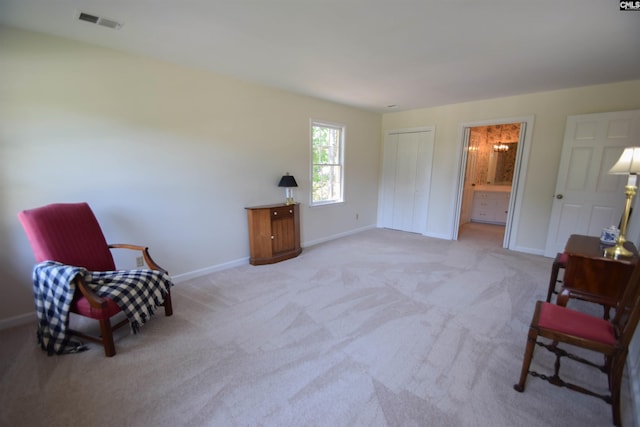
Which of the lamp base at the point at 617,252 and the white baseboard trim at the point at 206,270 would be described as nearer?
the lamp base at the point at 617,252

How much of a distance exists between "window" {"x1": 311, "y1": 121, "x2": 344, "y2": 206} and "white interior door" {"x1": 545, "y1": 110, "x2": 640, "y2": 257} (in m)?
3.32

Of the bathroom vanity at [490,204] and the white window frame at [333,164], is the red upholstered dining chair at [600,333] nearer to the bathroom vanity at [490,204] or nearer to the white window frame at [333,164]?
the white window frame at [333,164]

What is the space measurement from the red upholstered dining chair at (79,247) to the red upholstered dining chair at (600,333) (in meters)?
2.75

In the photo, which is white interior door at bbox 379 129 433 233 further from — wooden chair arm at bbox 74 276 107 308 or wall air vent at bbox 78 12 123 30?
wooden chair arm at bbox 74 276 107 308

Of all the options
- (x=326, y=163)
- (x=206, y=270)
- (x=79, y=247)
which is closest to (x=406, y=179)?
(x=326, y=163)

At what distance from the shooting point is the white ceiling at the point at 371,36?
1.80 metres

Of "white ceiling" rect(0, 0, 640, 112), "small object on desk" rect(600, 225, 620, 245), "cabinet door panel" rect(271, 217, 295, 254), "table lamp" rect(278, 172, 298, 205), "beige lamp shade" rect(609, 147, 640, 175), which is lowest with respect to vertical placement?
"cabinet door panel" rect(271, 217, 295, 254)

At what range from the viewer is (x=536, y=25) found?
6.51ft

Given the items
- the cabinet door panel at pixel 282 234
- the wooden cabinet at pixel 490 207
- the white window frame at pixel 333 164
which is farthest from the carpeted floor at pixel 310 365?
the wooden cabinet at pixel 490 207

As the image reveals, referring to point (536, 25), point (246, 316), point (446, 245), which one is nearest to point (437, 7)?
point (536, 25)

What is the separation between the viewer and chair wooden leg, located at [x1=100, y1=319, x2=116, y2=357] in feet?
6.05

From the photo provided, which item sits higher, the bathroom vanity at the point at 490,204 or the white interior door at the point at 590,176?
the white interior door at the point at 590,176

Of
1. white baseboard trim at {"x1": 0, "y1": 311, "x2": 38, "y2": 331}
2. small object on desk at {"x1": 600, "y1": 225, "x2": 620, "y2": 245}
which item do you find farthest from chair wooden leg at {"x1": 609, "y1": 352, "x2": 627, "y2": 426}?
white baseboard trim at {"x1": 0, "y1": 311, "x2": 38, "y2": 331}

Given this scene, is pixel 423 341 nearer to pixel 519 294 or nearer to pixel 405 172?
pixel 519 294
